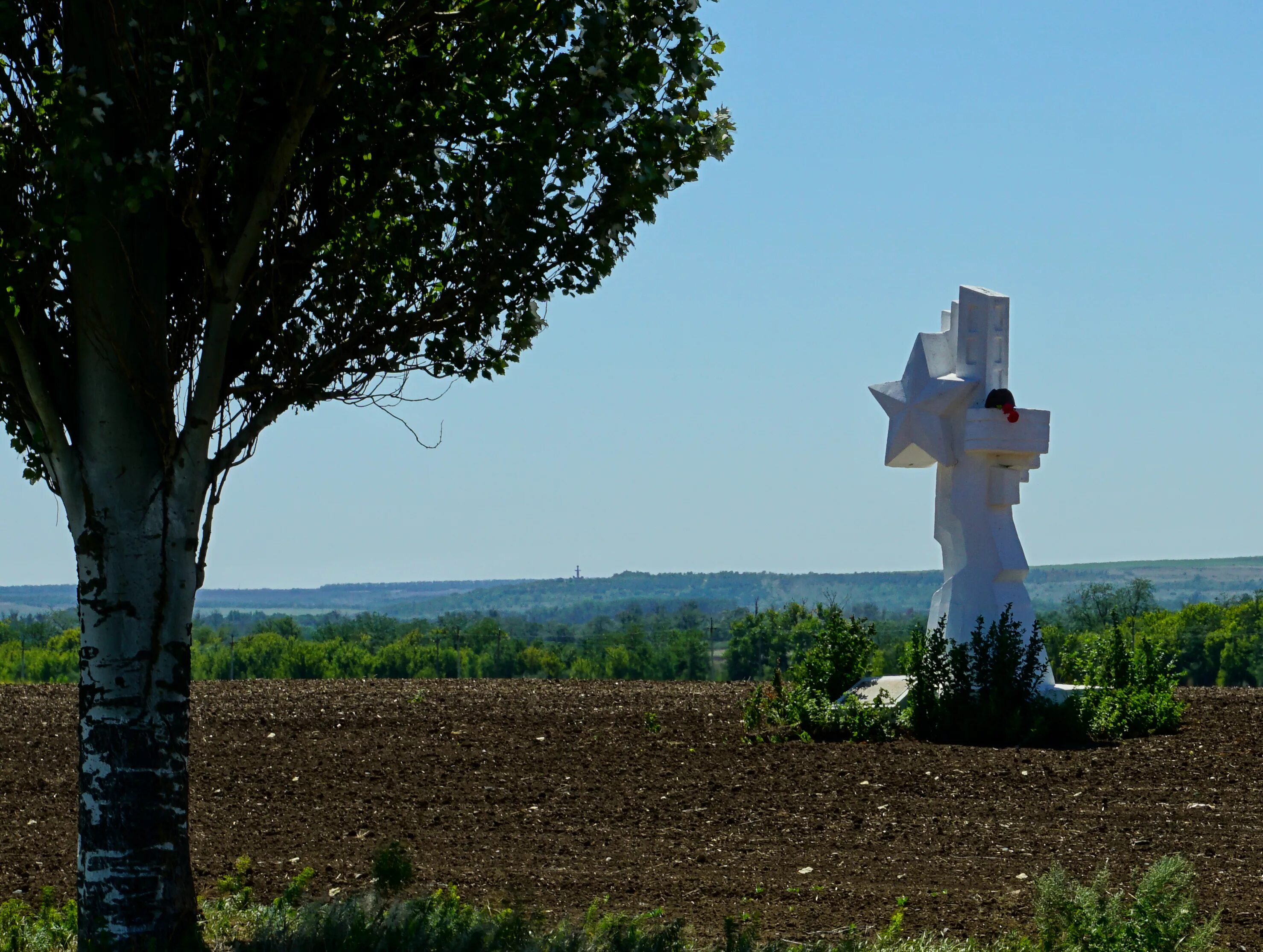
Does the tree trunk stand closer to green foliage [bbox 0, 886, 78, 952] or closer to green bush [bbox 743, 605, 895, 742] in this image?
green foliage [bbox 0, 886, 78, 952]

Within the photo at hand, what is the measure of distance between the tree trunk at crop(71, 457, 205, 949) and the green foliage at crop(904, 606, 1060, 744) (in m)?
6.67

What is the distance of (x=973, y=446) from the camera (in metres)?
12.0

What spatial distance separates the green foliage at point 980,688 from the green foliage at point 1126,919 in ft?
16.6

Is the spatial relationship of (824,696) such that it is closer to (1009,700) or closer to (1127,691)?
(1009,700)

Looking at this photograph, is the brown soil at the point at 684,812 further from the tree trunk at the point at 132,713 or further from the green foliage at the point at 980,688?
the tree trunk at the point at 132,713

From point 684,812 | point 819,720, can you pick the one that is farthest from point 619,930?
point 819,720

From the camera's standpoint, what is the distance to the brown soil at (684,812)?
6.30m

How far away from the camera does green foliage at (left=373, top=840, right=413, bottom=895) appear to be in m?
5.77

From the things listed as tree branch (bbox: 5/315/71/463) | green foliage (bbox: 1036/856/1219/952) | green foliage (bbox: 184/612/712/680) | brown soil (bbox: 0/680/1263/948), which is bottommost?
green foliage (bbox: 184/612/712/680)

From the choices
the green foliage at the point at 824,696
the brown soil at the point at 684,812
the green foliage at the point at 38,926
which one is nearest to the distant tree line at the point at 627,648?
the green foliage at the point at 824,696

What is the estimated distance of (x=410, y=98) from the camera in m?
5.81

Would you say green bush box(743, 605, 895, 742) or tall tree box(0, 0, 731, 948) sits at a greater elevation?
tall tree box(0, 0, 731, 948)

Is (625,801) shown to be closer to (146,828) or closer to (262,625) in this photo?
(146,828)

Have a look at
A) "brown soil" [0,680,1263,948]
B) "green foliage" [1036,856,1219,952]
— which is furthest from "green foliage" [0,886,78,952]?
"green foliage" [1036,856,1219,952]
